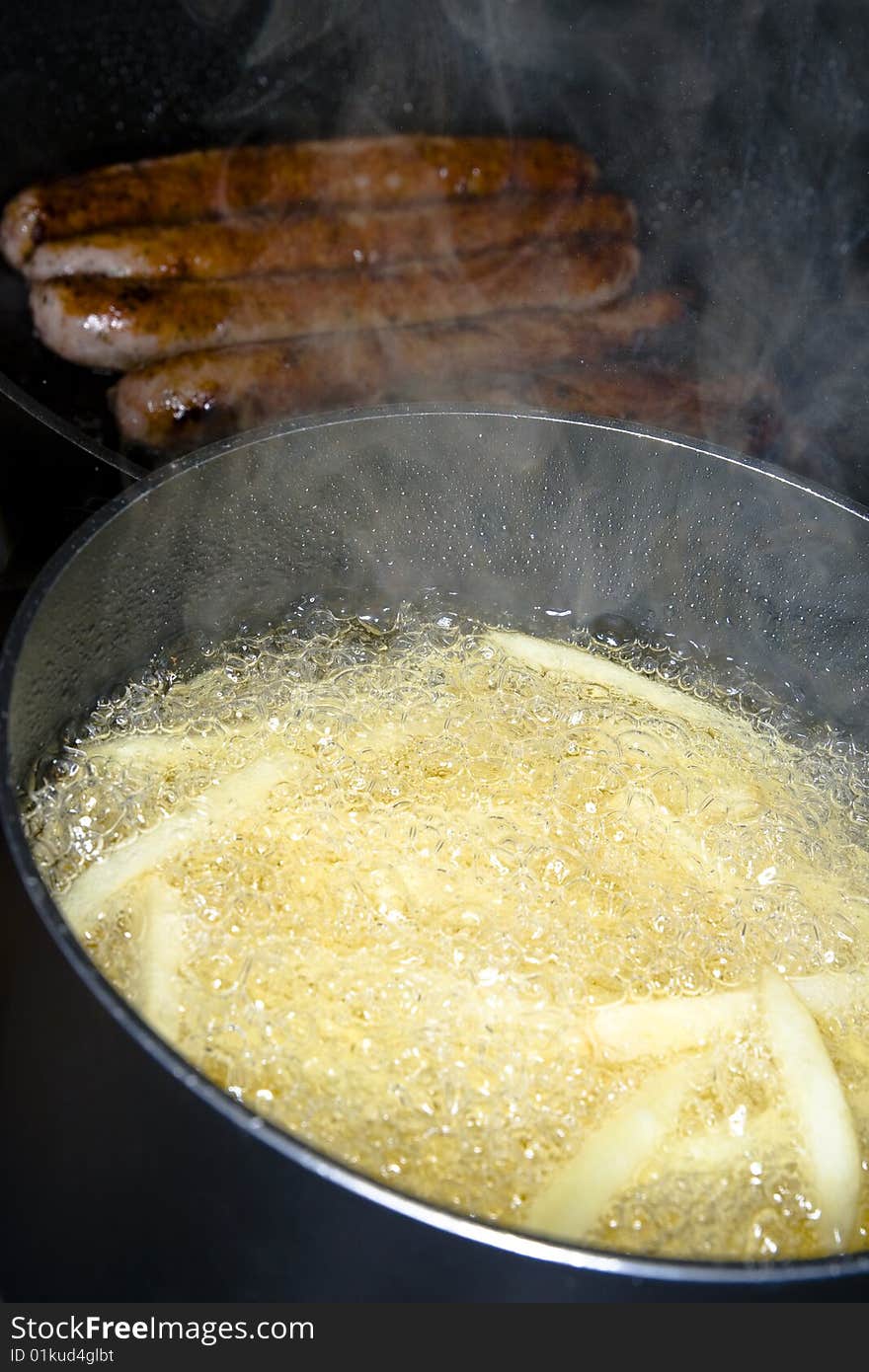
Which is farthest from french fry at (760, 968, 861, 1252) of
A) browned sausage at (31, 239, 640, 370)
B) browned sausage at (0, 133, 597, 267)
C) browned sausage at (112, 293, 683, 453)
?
browned sausage at (0, 133, 597, 267)

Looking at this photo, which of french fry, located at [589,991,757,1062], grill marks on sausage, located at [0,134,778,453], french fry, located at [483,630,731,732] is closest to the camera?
french fry, located at [589,991,757,1062]

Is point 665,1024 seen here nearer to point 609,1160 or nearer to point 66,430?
point 609,1160

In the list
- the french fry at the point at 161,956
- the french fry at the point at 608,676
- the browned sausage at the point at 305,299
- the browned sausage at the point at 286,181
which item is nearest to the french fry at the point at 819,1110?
the french fry at the point at 608,676

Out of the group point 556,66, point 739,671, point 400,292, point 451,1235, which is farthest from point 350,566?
point 556,66

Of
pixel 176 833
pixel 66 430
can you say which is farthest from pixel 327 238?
pixel 176 833

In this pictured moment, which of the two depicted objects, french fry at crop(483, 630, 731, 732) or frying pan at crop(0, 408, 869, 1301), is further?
french fry at crop(483, 630, 731, 732)

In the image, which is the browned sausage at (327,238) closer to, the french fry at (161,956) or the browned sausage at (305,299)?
the browned sausage at (305,299)

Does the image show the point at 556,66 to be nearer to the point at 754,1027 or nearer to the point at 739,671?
the point at 739,671

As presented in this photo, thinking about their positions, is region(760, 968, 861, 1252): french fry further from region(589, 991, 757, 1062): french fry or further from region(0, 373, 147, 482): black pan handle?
region(0, 373, 147, 482): black pan handle
